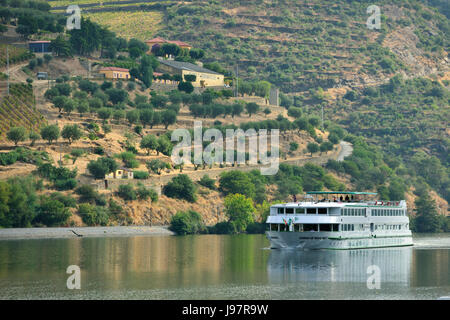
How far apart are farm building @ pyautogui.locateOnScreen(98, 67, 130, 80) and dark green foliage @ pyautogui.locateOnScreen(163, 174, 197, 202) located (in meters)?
50.2

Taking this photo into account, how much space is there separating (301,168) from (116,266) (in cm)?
9658

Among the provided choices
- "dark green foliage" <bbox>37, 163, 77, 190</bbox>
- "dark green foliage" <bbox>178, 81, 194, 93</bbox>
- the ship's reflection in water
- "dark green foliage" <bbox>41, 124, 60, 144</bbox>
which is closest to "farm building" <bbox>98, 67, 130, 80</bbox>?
"dark green foliage" <bbox>178, 81, 194, 93</bbox>

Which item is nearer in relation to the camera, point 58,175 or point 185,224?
point 185,224

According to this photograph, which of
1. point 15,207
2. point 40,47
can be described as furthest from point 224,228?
point 40,47

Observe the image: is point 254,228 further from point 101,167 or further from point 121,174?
point 101,167

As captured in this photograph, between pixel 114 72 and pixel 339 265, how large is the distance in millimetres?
113965

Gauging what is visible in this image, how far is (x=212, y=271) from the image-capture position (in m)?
81.4

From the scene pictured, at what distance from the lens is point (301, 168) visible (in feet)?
582

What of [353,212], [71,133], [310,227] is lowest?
[310,227]

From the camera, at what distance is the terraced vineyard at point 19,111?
156 meters

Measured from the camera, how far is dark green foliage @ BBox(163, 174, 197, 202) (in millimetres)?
146875
